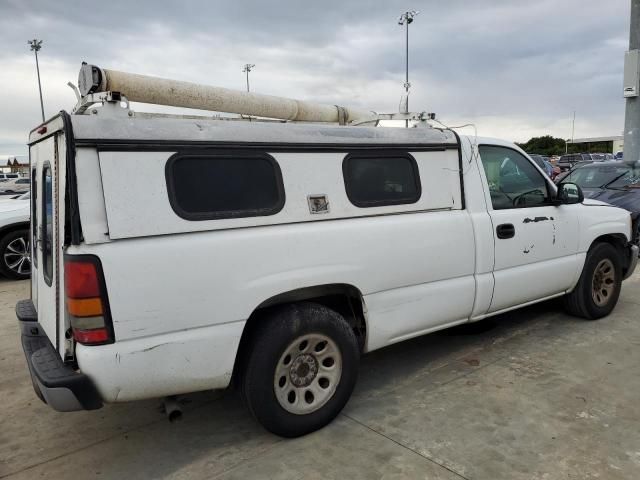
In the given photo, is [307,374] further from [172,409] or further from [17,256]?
[17,256]

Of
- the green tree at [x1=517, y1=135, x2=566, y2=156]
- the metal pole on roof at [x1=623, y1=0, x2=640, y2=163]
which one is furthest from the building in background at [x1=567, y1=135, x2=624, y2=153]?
the metal pole on roof at [x1=623, y1=0, x2=640, y2=163]

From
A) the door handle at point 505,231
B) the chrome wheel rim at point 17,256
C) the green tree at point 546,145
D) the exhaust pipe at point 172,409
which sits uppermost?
the green tree at point 546,145

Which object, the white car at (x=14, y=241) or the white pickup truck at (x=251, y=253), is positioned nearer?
the white pickup truck at (x=251, y=253)

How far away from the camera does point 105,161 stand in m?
2.54

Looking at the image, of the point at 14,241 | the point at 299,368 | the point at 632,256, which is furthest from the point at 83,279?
the point at 14,241

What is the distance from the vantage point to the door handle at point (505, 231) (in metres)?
4.03

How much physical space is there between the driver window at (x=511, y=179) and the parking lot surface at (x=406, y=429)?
129 cm

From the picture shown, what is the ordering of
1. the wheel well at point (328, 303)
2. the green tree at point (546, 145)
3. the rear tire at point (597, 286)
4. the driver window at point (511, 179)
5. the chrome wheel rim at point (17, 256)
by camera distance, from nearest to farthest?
the wheel well at point (328, 303)
the driver window at point (511, 179)
the rear tire at point (597, 286)
the chrome wheel rim at point (17, 256)
the green tree at point (546, 145)

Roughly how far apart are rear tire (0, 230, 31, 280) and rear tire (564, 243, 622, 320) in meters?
7.24

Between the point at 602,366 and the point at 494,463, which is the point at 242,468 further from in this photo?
the point at 602,366

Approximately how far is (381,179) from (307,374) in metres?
1.35

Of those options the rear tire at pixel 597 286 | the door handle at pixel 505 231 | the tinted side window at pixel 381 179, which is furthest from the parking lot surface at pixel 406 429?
the tinted side window at pixel 381 179

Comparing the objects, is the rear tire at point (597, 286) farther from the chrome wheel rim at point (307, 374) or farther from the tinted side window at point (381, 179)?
the chrome wheel rim at point (307, 374)

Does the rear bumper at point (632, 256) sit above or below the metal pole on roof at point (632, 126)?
below
